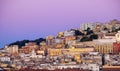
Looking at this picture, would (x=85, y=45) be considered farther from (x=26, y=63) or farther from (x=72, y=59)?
(x=26, y=63)

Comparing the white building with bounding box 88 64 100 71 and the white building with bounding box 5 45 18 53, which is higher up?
the white building with bounding box 5 45 18 53

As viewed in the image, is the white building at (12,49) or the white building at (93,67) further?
the white building at (12,49)

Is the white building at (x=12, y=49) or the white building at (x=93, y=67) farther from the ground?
the white building at (x=12, y=49)

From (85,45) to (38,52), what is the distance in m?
1.01

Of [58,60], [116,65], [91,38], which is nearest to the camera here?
[116,65]

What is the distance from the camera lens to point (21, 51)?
12.4 meters

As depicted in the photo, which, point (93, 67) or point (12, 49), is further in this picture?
point (12, 49)

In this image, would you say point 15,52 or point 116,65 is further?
point 15,52

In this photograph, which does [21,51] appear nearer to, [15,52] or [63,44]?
[15,52]

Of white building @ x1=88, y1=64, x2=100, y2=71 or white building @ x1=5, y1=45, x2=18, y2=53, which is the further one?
white building @ x1=5, y1=45, x2=18, y2=53

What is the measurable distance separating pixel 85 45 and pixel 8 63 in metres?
1.78

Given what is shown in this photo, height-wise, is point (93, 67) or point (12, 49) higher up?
point (12, 49)

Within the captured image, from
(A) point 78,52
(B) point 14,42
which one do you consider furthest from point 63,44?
(B) point 14,42

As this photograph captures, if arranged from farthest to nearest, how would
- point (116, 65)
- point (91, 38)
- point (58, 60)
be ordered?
1. point (91, 38)
2. point (58, 60)
3. point (116, 65)
